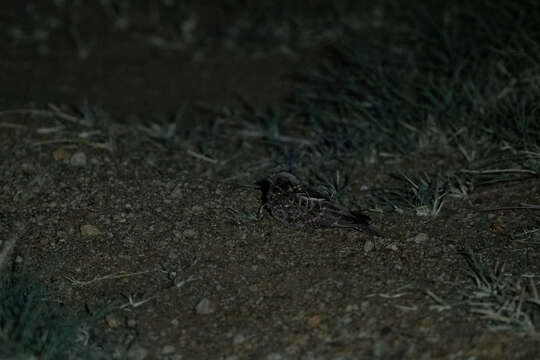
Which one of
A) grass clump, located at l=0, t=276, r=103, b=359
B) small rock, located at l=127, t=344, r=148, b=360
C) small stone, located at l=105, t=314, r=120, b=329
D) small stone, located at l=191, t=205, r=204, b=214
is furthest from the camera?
small stone, located at l=191, t=205, r=204, b=214

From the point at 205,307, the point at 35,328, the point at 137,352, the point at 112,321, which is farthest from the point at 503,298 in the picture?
the point at 35,328

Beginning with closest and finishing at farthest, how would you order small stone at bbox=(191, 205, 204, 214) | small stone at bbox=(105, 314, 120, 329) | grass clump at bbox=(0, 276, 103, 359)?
grass clump at bbox=(0, 276, 103, 359) → small stone at bbox=(105, 314, 120, 329) → small stone at bbox=(191, 205, 204, 214)

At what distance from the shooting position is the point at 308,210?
3459 millimetres

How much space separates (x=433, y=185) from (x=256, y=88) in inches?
75.4

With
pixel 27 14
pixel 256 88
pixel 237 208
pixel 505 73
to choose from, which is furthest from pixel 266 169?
pixel 27 14

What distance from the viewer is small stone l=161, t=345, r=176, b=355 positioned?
114 inches

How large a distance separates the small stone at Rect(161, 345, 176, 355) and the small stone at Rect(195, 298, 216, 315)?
22cm

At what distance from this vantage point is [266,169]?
162 inches

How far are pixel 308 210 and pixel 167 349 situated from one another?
0.96 m

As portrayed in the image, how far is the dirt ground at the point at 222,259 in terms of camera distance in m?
2.87

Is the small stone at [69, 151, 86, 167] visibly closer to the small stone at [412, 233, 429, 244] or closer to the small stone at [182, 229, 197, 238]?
the small stone at [182, 229, 197, 238]

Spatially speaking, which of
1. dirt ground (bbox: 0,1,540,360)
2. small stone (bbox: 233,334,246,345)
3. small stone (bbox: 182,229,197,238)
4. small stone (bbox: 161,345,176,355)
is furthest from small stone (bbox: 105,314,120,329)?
small stone (bbox: 182,229,197,238)

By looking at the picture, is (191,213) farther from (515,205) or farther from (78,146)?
(515,205)

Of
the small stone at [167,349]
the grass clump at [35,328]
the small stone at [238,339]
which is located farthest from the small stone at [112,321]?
the small stone at [238,339]
